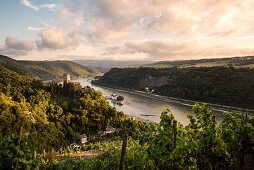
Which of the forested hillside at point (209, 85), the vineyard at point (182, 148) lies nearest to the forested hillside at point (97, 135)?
the vineyard at point (182, 148)

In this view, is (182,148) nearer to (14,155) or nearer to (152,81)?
(14,155)

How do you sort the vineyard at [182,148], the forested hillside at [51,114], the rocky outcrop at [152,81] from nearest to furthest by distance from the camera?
the vineyard at [182,148]
the forested hillside at [51,114]
the rocky outcrop at [152,81]

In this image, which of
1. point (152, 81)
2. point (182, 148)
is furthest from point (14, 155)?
point (152, 81)

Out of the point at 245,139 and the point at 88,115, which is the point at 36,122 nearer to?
the point at 88,115

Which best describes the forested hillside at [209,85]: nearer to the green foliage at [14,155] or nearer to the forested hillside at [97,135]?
the forested hillside at [97,135]

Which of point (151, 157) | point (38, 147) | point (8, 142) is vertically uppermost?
point (8, 142)

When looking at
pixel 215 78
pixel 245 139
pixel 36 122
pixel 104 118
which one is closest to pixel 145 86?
pixel 215 78

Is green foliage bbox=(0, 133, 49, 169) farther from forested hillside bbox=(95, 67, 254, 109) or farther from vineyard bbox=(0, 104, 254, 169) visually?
forested hillside bbox=(95, 67, 254, 109)

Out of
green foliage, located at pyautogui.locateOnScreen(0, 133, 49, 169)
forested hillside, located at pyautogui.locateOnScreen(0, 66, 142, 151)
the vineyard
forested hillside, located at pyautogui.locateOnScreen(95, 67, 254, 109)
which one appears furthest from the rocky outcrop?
green foliage, located at pyautogui.locateOnScreen(0, 133, 49, 169)
